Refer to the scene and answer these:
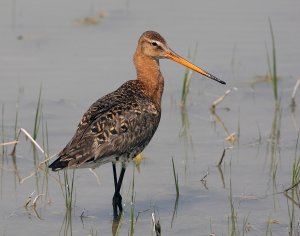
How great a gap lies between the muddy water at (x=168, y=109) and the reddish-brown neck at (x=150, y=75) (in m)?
0.72

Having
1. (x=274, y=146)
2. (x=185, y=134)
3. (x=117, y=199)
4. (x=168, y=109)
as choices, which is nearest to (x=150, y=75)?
(x=185, y=134)

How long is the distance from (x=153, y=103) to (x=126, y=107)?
48 centimetres

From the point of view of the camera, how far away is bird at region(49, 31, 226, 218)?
25.7 feet

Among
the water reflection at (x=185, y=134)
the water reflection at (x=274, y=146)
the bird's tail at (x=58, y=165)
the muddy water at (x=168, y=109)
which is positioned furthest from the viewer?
the water reflection at (x=185, y=134)

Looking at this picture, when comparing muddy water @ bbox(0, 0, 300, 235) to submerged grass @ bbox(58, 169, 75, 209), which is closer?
submerged grass @ bbox(58, 169, 75, 209)

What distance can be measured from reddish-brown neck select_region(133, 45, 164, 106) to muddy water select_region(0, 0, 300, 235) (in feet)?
2.37

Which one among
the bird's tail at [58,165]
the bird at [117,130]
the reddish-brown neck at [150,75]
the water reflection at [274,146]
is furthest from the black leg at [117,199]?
the water reflection at [274,146]

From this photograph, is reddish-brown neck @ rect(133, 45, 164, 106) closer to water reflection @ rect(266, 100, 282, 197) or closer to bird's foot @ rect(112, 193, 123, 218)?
bird's foot @ rect(112, 193, 123, 218)

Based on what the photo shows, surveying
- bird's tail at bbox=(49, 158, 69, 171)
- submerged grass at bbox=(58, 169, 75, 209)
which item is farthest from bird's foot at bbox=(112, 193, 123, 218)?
bird's tail at bbox=(49, 158, 69, 171)

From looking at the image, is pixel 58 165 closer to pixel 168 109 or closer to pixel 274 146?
pixel 274 146

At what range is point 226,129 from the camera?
10.1 meters

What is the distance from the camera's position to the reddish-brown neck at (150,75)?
29.1ft

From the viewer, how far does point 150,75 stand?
8.96 meters

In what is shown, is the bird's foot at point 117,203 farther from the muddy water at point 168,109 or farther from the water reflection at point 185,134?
the water reflection at point 185,134
